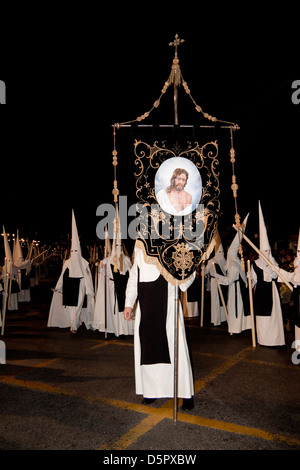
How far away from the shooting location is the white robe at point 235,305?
7.64m

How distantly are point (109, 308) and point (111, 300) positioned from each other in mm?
227

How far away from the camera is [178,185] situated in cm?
375

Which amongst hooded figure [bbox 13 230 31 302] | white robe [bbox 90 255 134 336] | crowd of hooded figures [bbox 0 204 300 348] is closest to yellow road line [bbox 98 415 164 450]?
crowd of hooded figures [bbox 0 204 300 348]

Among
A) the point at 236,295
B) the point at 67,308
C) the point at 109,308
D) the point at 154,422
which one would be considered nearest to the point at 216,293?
the point at 236,295

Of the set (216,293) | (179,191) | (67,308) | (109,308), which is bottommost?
(67,308)

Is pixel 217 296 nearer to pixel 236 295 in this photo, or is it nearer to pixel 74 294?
pixel 236 295

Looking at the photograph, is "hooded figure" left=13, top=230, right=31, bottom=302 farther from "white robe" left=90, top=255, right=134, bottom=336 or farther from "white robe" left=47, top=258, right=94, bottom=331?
"white robe" left=90, top=255, right=134, bottom=336

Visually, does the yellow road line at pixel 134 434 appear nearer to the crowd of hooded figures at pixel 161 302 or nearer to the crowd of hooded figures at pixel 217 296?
the crowd of hooded figures at pixel 161 302

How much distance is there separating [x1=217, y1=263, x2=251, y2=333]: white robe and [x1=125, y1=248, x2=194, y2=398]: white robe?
4.02 m

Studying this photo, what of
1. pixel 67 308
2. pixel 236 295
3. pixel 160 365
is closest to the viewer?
pixel 160 365

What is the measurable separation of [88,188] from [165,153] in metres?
15.2

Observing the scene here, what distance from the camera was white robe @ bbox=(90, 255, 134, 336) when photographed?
7871 millimetres
